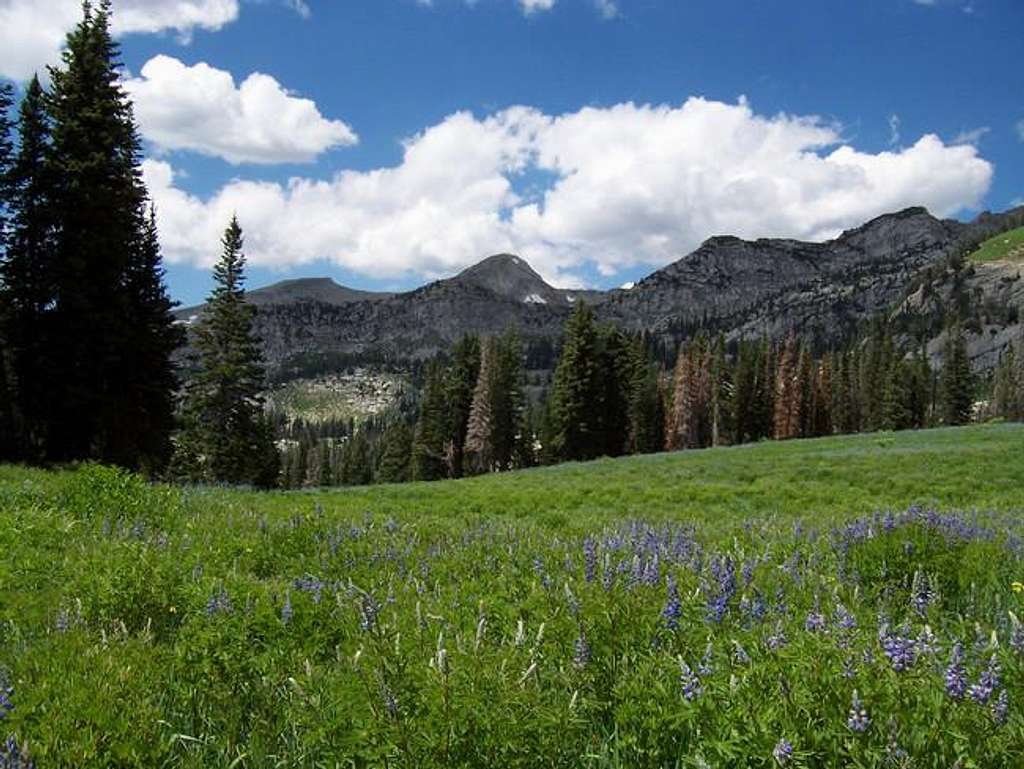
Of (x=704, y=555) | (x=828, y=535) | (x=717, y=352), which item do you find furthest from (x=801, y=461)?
(x=717, y=352)

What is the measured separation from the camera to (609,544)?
7.15m

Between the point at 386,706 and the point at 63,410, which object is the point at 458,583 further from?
the point at 63,410


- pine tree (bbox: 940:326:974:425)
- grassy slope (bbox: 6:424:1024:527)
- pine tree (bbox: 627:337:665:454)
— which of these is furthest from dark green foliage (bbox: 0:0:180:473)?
pine tree (bbox: 940:326:974:425)

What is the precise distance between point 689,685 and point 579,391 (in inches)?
2536

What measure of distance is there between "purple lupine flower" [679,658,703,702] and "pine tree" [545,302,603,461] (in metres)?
64.1

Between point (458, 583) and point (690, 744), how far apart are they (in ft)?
11.2

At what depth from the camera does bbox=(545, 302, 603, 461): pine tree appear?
67.4 metres

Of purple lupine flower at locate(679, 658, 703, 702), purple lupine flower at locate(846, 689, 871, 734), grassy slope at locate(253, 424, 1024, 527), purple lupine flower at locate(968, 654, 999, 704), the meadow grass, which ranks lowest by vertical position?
grassy slope at locate(253, 424, 1024, 527)

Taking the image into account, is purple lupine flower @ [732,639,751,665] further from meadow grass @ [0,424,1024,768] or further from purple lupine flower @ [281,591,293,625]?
purple lupine flower @ [281,591,293,625]

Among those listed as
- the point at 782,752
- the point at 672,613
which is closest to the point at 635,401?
the point at 672,613

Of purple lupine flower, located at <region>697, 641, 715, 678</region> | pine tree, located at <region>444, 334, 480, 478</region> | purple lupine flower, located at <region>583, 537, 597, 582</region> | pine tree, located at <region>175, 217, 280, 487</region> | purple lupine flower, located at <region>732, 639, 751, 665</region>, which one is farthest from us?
pine tree, located at <region>444, 334, 480, 478</region>

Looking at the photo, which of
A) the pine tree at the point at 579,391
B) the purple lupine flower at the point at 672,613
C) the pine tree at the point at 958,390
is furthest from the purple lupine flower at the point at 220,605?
the pine tree at the point at 958,390

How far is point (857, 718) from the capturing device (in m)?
2.68

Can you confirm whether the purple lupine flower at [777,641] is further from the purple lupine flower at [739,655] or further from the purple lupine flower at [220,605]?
the purple lupine flower at [220,605]
